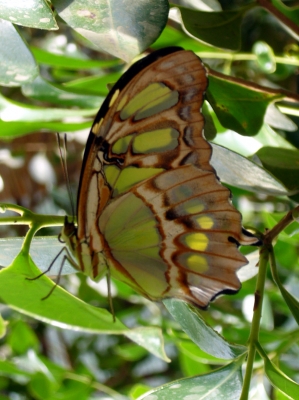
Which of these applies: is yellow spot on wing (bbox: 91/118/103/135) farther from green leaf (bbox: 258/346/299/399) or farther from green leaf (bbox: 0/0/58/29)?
green leaf (bbox: 258/346/299/399)

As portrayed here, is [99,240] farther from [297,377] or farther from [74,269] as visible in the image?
[297,377]

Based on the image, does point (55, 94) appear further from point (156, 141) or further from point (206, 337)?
point (206, 337)

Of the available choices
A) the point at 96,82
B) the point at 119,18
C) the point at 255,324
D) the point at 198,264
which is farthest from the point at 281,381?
the point at 96,82

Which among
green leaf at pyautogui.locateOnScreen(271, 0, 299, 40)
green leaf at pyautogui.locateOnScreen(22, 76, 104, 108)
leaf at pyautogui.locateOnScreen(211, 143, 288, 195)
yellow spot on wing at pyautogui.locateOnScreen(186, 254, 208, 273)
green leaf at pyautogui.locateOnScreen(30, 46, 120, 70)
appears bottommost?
yellow spot on wing at pyautogui.locateOnScreen(186, 254, 208, 273)

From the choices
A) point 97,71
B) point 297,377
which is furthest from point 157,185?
point 97,71

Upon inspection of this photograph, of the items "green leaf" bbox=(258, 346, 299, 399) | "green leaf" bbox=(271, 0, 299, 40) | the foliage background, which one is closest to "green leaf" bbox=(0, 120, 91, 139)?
the foliage background
